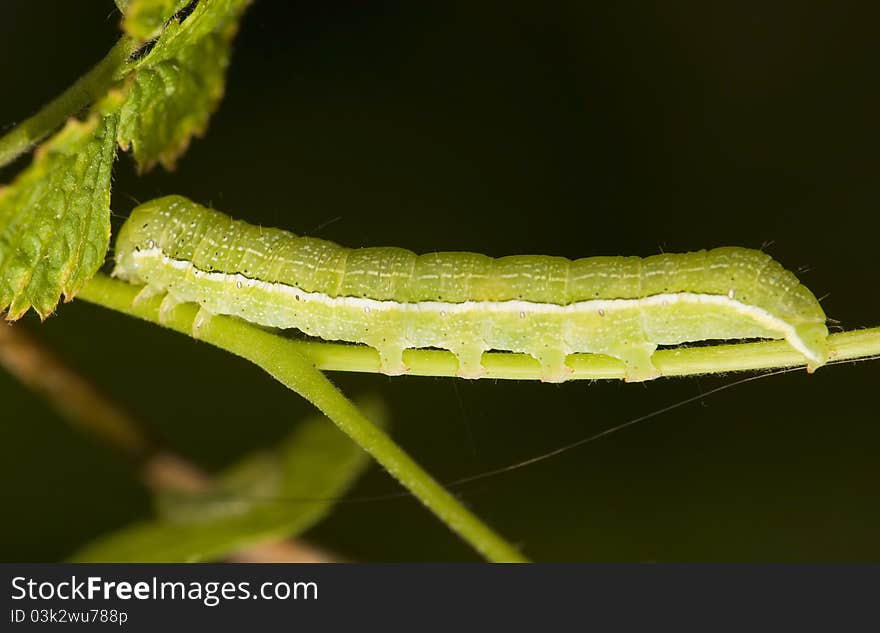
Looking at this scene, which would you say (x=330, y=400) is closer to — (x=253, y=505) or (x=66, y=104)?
(x=66, y=104)

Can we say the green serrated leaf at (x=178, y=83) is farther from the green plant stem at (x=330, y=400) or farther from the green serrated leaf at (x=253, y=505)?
the green serrated leaf at (x=253, y=505)

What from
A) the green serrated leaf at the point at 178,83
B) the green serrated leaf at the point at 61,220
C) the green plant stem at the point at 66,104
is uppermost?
the green serrated leaf at the point at 178,83

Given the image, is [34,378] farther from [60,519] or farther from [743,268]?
[743,268]

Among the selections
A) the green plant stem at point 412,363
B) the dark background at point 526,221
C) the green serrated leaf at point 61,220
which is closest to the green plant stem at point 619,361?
the green plant stem at point 412,363

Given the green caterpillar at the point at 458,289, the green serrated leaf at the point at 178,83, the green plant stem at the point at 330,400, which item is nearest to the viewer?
the green plant stem at the point at 330,400

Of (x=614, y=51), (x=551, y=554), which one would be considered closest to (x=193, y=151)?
(x=614, y=51)

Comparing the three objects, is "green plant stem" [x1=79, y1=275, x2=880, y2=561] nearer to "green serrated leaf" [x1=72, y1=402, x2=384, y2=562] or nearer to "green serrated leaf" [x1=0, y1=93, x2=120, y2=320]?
"green serrated leaf" [x1=0, y1=93, x2=120, y2=320]

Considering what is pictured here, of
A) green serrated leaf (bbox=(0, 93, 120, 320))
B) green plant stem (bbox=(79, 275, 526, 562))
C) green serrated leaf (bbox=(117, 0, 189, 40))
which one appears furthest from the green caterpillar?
green serrated leaf (bbox=(117, 0, 189, 40))
